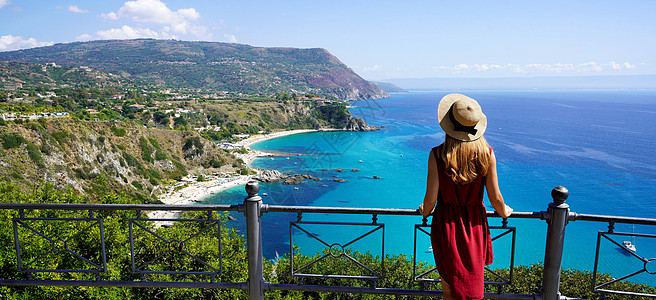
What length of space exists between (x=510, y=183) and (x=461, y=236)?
52.1m

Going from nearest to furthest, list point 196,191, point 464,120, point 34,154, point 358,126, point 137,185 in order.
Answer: point 464,120 → point 34,154 → point 137,185 → point 196,191 → point 358,126

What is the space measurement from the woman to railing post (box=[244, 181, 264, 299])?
4.09 feet

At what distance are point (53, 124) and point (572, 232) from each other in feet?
180

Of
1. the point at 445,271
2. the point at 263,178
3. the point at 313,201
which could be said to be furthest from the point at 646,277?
the point at 263,178

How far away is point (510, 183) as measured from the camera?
48750 mm

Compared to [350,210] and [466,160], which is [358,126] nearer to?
[350,210]

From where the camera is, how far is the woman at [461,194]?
2.09m

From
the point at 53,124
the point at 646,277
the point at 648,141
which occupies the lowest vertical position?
the point at 646,277

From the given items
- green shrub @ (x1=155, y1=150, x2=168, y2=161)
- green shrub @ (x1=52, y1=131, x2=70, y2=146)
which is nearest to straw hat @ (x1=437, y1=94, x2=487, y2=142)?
green shrub @ (x1=52, y1=131, x2=70, y2=146)

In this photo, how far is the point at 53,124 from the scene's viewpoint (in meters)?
40.3

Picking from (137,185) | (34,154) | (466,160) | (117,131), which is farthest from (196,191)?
(466,160)

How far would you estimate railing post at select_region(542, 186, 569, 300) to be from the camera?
101 inches

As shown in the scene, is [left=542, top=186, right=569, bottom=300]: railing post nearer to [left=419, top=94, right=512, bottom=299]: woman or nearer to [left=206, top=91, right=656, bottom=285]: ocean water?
[left=419, top=94, right=512, bottom=299]: woman

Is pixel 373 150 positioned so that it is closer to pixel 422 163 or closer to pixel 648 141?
pixel 422 163
